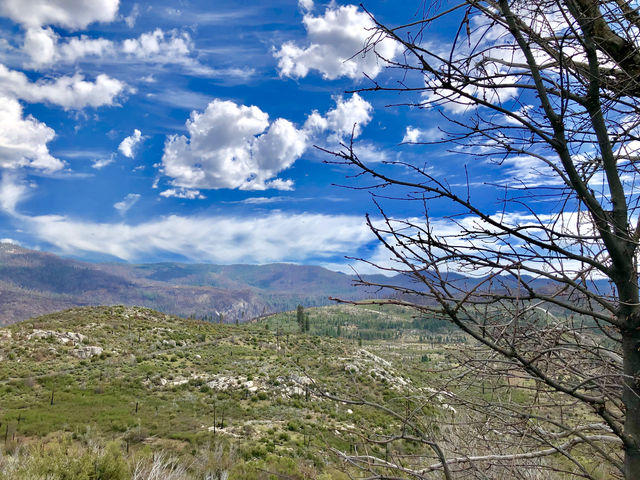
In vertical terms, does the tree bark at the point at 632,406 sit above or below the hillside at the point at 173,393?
above

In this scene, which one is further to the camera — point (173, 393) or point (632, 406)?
point (173, 393)

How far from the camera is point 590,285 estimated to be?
2.52 m

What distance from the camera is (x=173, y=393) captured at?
30984mm

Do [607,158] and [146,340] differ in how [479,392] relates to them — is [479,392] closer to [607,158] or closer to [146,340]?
[607,158]

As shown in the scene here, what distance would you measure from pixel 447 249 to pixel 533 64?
3.81ft

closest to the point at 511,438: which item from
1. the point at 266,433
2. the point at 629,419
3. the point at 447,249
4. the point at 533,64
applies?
the point at 629,419

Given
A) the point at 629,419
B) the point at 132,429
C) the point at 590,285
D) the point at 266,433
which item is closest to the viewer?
the point at 629,419

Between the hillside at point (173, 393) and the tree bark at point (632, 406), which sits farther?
the hillside at point (173, 393)

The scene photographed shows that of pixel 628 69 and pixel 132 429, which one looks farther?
pixel 132 429

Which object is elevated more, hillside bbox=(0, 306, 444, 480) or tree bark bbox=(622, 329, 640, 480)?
tree bark bbox=(622, 329, 640, 480)

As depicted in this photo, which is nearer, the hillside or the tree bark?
the tree bark

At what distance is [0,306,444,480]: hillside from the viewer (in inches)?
668

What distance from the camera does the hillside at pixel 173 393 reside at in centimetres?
1697

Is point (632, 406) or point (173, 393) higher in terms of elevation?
point (632, 406)
